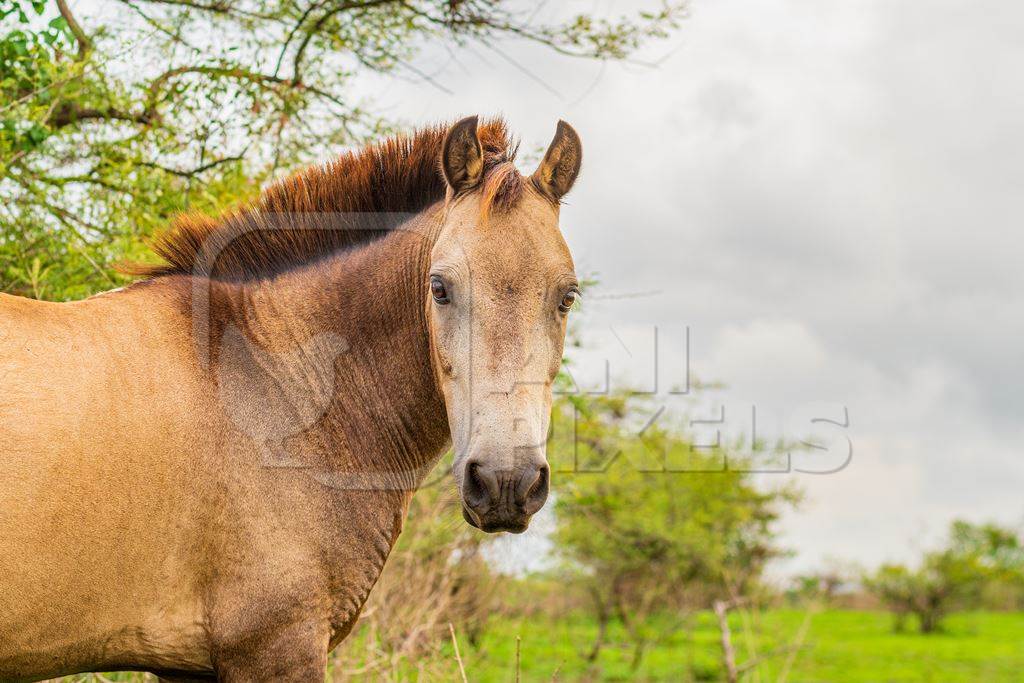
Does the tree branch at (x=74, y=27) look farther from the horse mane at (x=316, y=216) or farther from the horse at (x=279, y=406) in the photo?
the horse at (x=279, y=406)

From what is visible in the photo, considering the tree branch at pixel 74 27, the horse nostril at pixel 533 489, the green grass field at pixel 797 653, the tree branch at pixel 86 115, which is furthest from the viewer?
the green grass field at pixel 797 653

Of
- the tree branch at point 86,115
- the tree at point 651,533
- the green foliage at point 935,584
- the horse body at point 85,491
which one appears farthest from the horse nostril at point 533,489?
the green foliage at point 935,584

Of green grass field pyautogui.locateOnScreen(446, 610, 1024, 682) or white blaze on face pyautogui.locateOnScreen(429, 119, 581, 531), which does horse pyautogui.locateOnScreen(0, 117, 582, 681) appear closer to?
white blaze on face pyautogui.locateOnScreen(429, 119, 581, 531)

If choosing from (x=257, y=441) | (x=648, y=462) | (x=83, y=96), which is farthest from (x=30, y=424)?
(x=648, y=462)

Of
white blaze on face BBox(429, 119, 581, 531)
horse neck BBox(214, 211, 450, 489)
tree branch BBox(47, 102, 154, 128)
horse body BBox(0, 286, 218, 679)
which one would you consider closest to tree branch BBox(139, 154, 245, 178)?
tree branch BBox(47, 102, 154, 128)

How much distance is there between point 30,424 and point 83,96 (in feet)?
14.4

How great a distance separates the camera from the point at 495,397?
3072 millimetres

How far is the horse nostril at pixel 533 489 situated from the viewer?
2945 millimetres

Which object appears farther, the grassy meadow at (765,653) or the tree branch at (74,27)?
the grassy meadow at (765,653)

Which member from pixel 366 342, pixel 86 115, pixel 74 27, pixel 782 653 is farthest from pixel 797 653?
pixel 366 342

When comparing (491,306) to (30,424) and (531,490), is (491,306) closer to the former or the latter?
(531,490)

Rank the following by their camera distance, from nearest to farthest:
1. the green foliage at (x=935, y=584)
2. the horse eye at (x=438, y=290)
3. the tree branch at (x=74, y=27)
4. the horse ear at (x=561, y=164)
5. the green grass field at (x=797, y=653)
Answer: the horse eye at (x=438, y=290)
the horse ear at (x=561, y=164)
the tree branch at (x=74, y=27)
the green grass field at (x=797, y=653)
the green foliage at (x=935, y=584)

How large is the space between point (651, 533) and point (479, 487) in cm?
1590

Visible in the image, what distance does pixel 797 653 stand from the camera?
80.7 ft
